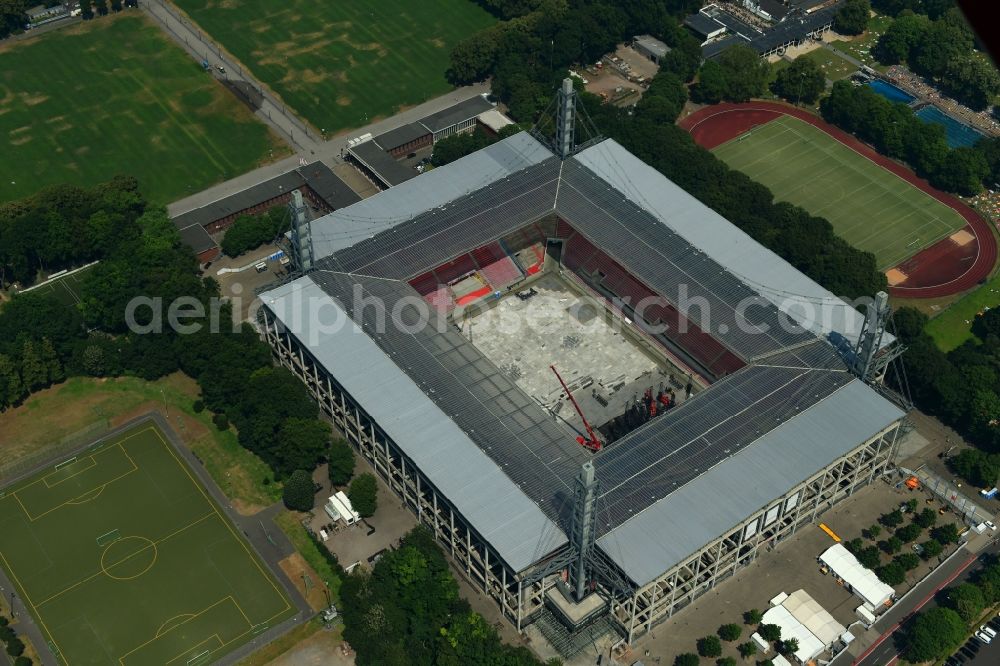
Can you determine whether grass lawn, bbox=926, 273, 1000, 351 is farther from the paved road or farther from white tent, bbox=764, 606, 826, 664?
white tent, bbox=764, 606, 826, 664

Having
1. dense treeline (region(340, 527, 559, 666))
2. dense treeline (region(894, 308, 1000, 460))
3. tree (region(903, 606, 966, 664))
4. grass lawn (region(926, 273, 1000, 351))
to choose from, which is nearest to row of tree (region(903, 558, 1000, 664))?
tree (region(903, 606, 966, 664))

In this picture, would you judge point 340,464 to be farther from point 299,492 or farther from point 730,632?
point 730,632

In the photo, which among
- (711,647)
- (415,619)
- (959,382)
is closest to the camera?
(711,647)

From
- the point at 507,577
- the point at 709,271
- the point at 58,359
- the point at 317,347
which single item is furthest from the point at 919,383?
the point at 58,359

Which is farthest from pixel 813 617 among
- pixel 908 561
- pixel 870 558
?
pixel 908 561

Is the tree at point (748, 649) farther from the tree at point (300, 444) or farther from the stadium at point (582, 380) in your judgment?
the tree at point (300, 444)

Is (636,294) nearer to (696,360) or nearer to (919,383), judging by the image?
(696,360)

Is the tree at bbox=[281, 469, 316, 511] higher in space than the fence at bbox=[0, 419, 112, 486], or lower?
higher
